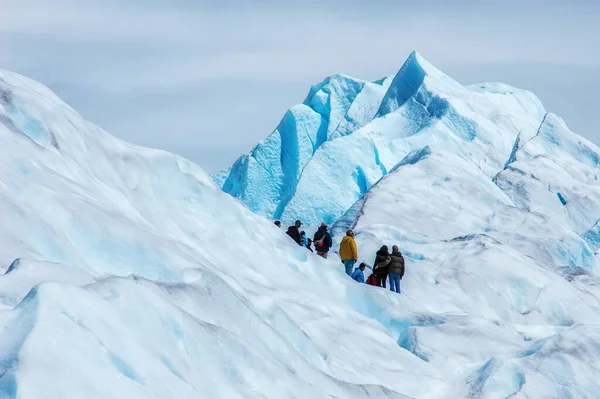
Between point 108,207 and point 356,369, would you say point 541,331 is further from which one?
point 108,207

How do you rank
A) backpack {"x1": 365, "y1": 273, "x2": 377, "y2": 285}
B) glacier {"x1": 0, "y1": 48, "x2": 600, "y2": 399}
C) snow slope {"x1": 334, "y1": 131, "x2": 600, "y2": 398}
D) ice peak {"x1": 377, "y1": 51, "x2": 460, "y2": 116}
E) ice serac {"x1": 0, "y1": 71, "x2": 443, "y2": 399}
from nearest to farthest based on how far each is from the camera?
ice serac {"x1": 0, "y1": 71, "x2": 443, "y2": 399} < glacier {"x1": 0, "y1": 48, "x2": 600, "y2": 399} < snow slope {"x1": 334, "y1": 131, "x2": 600, "y2": 398} < backpack {"x1": 365, "y1": 273, "x2": 377, "y2": 285} < ice peak {"x1": 377, "y1": 51, "x2": 460, "y2": 116}

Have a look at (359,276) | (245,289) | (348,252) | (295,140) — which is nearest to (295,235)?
(348,252)

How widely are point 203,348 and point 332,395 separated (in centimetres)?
142

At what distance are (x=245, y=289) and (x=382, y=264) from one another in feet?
14.5

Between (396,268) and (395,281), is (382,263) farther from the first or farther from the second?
(395,281)

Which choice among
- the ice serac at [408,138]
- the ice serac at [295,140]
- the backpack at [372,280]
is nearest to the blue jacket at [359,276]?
the backpack at [372,280]

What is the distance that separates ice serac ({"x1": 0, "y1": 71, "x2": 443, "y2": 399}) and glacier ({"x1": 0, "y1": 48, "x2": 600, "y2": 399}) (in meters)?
0.02

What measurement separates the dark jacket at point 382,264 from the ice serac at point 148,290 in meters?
1.09

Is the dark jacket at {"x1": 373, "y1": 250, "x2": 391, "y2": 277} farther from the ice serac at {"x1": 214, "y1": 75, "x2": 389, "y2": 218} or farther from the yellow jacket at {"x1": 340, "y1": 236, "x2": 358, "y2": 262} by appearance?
the ice serac at {"x1": 214, "y1": 75, "x2": 389, "y2": 218}

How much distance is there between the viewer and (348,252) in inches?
483

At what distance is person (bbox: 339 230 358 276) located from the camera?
1222cm

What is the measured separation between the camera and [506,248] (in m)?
15.6

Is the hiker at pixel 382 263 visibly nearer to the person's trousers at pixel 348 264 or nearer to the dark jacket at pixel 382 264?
the dark jacket at pixel 382 264

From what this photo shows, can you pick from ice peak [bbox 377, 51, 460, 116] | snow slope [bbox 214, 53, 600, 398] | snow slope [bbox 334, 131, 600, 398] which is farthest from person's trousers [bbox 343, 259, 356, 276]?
ice peak [bbox 377, 51, 460, 116]
